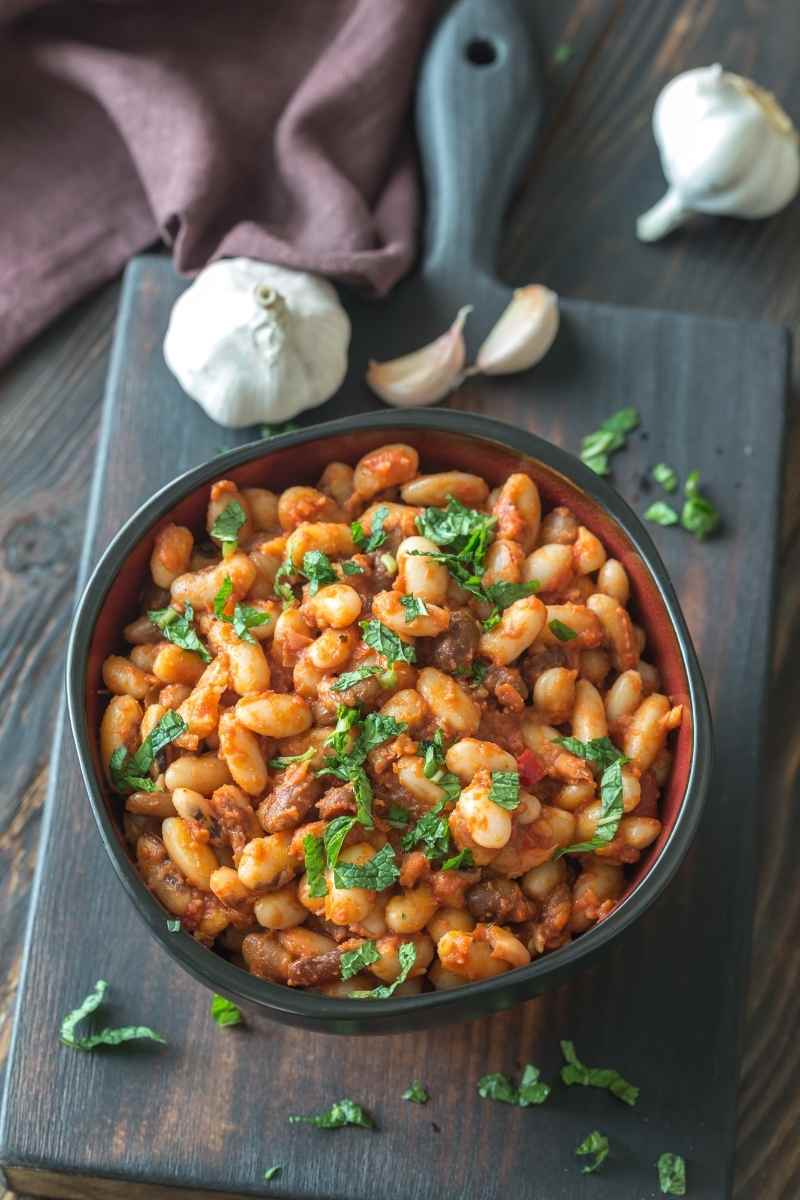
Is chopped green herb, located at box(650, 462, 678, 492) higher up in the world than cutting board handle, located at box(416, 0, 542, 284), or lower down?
lower down

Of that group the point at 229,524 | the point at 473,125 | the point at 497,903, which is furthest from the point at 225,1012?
the point at 473,125

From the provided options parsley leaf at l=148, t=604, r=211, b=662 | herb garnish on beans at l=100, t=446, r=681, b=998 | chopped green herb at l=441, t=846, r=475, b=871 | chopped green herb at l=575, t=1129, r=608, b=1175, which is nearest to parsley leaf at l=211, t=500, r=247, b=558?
herb garnish on beans at l=100, t=446, r=681, b=998

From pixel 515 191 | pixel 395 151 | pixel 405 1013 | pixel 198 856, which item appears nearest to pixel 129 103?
pixel 395 151

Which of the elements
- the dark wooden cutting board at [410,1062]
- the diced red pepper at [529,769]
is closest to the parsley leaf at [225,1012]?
Result: the dark wooden cutting board at [410,1062]

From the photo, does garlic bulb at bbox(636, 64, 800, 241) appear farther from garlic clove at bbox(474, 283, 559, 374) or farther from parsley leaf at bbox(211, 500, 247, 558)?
parsley leaf at bbox(211, 500, 247, 558)

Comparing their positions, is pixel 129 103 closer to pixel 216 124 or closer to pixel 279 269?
pixel 216 124

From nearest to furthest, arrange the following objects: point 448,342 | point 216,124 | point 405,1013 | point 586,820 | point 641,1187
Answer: point 405,1013 < point 586,820 < point 641,1187 < point 448,342 < point 216,124

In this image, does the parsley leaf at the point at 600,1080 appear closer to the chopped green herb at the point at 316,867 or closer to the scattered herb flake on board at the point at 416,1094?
the scattered herb flake on board at the point at 416,1094
